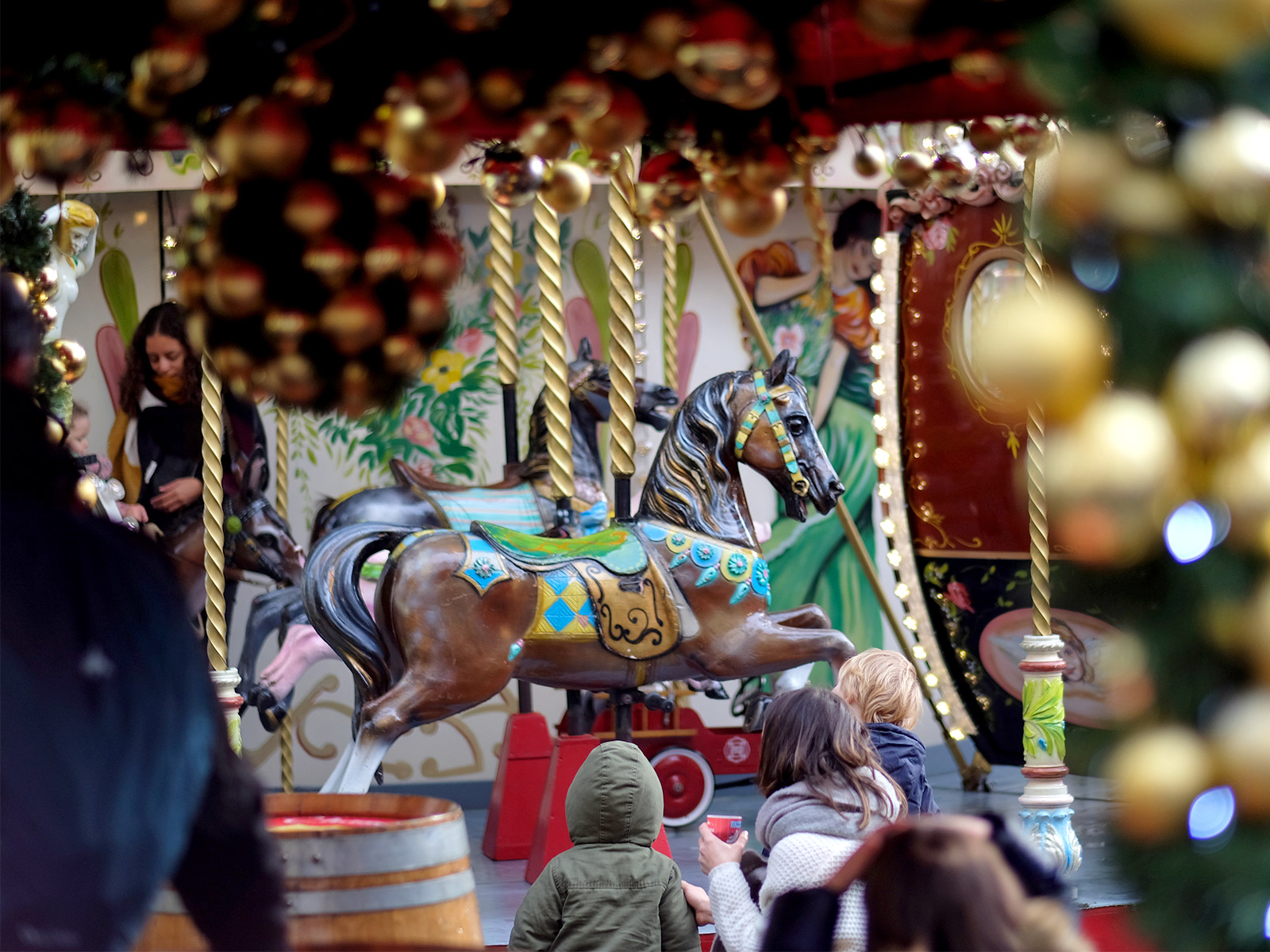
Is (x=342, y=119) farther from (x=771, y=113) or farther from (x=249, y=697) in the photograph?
(x=249, y=697)

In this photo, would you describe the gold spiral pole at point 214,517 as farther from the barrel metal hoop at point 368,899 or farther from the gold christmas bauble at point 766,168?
the gold christmas bauble at point 766,168

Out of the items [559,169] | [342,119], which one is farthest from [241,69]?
[559,169]

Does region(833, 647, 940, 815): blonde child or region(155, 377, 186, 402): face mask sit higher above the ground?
region(155, 377, 186, 402): face mask

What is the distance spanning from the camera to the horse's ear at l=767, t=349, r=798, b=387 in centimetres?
468

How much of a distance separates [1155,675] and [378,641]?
10.9 feet

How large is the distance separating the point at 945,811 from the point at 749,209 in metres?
4.90

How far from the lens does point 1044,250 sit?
986 millimetres

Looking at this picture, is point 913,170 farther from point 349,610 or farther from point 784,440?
point 784,440

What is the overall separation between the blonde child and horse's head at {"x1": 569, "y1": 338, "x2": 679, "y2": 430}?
289 centimetres

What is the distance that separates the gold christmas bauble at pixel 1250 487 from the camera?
86 cm

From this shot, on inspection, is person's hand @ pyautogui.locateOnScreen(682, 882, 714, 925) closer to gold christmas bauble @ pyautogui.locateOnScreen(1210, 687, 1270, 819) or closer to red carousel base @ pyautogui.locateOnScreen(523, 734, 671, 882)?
red carousel base @ pyautogui.locateOnScreen(523, 734, 671, 882)

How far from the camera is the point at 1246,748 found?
0.87 m

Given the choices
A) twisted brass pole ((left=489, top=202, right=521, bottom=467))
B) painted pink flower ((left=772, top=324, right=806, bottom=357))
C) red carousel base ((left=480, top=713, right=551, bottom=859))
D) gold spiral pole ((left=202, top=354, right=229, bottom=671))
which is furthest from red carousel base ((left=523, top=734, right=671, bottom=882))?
painted pink flower ((left=772, top=324, right=806, bottom=357))

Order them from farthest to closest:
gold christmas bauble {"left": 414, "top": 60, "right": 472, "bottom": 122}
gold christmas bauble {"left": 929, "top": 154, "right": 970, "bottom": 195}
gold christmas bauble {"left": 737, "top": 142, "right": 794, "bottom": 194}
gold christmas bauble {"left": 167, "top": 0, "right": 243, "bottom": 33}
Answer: gold christmas bauble {"left": 929, "top": 154, "right": 970, "bottom": 195}
gold christmas bauble {"left": 737, "top": 142, "right": 794, "bottom": 194}
gold christmas bauble {"left": 414, "top": 60, "right": 472, "bottom": 122}
gold christmas bauble {"left": 167, "top": 0, "right": 243, "bottom": 33}
